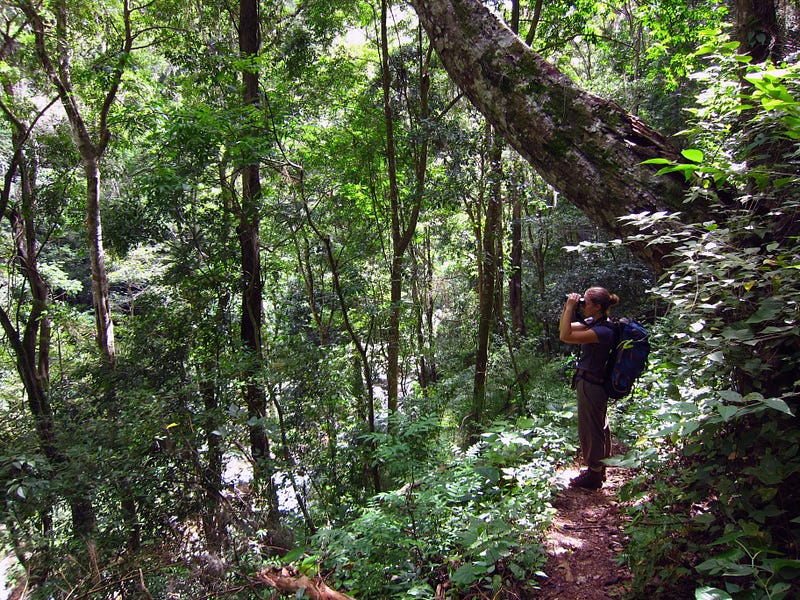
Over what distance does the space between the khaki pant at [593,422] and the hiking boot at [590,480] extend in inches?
2.0

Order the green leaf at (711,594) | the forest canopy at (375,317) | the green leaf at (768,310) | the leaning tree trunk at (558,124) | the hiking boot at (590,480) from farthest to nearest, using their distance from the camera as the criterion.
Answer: the hiking boot at (590,480), the leaning tree trunk at (558,124), the forest canopy at (375,317), the green leaf at (768,310), the green leaf at (711,594)

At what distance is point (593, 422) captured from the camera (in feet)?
12.5

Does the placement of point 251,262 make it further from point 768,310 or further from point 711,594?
point 711,594

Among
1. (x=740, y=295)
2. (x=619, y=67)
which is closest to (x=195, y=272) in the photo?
(x=740, y=295)

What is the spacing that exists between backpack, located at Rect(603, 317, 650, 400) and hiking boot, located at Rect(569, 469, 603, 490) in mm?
705

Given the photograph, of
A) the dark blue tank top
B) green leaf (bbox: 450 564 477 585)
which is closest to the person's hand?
the dark blue tank top

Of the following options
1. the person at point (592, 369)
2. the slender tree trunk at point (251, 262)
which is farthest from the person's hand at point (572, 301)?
the slender tree trunk at point (251, 262)

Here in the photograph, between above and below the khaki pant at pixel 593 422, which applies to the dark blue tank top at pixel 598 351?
above

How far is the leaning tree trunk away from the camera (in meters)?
2.40

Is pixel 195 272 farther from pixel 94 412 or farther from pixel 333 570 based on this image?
pixel 333 570

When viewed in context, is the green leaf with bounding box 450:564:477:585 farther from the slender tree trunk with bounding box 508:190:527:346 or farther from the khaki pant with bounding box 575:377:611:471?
the slender tree trunk with bounding box 508:190:527:346

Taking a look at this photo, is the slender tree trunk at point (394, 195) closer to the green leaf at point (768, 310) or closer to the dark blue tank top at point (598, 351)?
the dark blue tank top at point (598, 351)

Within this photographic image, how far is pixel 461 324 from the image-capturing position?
1769cm

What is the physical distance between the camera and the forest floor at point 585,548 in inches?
99.5
